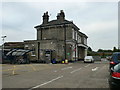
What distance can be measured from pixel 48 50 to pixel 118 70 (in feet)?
107

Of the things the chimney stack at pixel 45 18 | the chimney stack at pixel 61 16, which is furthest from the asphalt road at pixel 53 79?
the chimney stack at pixel 45 18

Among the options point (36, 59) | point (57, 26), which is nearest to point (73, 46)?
point (57, 26)

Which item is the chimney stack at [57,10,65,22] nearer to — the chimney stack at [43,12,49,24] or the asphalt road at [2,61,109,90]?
the chimney stack at [43,12,49,24]

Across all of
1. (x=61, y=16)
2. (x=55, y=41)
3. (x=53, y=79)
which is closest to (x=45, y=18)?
(x=61, y=16)

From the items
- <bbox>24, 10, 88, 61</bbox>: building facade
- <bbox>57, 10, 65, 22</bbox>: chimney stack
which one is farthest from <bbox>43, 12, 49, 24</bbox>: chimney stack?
<bbox>57, 10, 65, 22</bbox>: chimney stack

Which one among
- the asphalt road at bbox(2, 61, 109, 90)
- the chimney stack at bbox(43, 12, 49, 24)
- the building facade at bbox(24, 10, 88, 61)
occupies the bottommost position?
the asphalt road at bbox(2, 61, 109, 90)

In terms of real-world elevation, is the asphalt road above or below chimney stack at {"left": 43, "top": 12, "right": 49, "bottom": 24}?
below

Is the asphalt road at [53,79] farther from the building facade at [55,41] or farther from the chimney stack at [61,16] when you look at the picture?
the chimney stack at [61,16]

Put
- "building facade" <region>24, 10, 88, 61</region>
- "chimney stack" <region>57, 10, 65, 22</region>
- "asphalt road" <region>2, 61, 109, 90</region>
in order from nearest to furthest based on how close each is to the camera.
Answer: "asphalt road" <region>2, 61, 109, 90</region>
"building facade" <region>24, 10, 88, 61</region>
"chimney stack" <region>57, 10, 65, 22</region>

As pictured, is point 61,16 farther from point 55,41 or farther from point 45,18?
point 55,41

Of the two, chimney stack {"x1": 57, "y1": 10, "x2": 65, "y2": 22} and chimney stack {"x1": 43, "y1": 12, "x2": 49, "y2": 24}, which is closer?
chimney stack {"x1": 57, "y1": 10, "x2": 65, "y2": 22}

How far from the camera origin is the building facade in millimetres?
39938

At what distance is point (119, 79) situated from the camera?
6.21 m

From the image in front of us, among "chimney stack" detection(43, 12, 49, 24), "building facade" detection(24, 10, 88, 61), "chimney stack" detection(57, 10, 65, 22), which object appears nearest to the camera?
"building facade" detection(24, 10, 88, 61)
